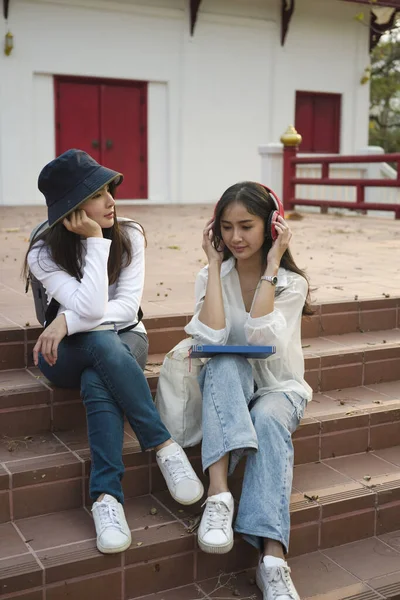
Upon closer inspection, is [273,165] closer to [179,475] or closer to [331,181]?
[331,181]

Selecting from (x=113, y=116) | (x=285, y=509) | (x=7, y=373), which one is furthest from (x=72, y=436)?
(x=113, y=116)

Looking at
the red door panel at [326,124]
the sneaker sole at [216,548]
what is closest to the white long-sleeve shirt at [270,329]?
the sneaker sole at [216,548]

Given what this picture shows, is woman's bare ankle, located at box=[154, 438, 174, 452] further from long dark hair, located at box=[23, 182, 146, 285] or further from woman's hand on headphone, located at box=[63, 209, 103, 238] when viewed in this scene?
woman's hand on headphone, located at box=[63, 209, 103, 238]

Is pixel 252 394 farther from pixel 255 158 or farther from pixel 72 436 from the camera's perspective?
pixel 255 158

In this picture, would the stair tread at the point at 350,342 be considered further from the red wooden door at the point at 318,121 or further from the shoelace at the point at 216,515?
the red wooden door at the point at 318,121

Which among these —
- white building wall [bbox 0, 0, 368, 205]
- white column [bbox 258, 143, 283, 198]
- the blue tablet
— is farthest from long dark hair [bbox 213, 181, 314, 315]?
white building wall [bbox 0, 0, 368, 205]

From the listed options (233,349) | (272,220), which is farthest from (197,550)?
(272,220)

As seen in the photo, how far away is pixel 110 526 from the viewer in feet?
8.39

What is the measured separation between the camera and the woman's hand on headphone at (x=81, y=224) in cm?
292

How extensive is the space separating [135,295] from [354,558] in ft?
4.39

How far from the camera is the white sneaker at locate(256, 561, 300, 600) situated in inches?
98.4

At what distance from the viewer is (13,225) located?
909 centimetres

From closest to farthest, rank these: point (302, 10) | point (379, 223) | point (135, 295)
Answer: point (135, 295) < point (379, 223) < point (302, 10)

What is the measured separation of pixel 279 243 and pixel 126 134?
1171 cm
